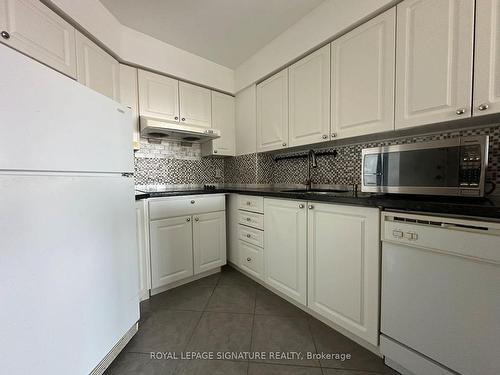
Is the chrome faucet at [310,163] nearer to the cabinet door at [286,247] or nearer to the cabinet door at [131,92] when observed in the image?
the cabinet door at [286,247]

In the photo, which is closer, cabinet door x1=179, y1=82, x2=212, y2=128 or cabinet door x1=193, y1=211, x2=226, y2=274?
cabinet door x1=193, y1=211, x2=226, y2=274

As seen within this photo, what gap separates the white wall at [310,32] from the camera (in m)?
1.37

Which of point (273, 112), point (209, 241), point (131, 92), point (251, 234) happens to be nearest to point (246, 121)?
point (273, 112)

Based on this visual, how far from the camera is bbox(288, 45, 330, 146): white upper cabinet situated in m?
1.64

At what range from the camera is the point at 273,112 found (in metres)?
2.14

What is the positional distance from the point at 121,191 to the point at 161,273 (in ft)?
3.21

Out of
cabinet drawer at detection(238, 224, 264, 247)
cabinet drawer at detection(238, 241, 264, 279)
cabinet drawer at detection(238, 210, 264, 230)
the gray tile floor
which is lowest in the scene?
the gray tile floor

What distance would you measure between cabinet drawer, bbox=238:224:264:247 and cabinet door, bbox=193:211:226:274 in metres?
0.24

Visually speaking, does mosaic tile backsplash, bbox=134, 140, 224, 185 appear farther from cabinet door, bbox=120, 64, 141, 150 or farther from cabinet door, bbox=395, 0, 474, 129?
cabinet door, bbox=395, 0, 474, 129

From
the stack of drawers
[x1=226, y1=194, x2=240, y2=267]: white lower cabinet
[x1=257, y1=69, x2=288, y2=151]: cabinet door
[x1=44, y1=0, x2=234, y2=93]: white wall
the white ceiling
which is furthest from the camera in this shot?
[x1=226, y1=194, x2=240, y2=267]: white lower cabinet

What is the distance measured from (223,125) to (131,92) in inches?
41.2

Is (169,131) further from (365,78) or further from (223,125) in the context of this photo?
(365,78)

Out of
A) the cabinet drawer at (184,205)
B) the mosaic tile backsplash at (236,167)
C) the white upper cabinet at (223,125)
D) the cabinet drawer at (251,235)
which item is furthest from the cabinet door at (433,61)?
the white upper cabinet at (223,125)

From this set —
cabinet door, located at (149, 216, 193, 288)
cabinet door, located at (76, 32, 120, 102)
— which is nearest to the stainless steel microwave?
cabinet door, located at (149, 216, 193, 288)
